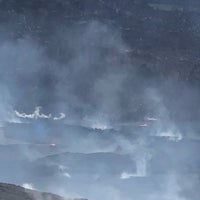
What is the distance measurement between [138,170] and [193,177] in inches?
100

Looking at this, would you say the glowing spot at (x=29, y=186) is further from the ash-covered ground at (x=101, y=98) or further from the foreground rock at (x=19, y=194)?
the foreground rock at (x=19, y=194)

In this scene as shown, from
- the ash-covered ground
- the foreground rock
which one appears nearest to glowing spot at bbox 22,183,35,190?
the ash-covered ground

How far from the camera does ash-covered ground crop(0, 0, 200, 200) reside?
1989cm

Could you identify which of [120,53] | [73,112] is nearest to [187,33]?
[120,53]

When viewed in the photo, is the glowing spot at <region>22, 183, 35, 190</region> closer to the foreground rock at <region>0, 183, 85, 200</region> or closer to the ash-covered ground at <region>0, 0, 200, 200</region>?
the ash-covered ground at <region>0, 0, 200, 200</region>

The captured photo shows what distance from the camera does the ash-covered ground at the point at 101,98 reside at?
1989 centimetres

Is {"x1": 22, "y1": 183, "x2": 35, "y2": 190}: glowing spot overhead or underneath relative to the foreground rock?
overhead

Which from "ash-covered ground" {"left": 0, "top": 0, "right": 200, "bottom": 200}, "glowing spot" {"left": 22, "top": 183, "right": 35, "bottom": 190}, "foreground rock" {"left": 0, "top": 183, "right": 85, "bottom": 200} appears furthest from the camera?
"ash-covered ground" {"left": 0, "top": 0, "right": 200, "bottom": 200}

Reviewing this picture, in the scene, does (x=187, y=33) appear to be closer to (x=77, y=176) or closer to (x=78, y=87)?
(x=78, y=87)

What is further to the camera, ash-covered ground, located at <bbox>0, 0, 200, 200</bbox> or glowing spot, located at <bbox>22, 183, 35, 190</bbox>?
ash-covered ground, located at <bbox>0, 0, 200, 200</bbox>

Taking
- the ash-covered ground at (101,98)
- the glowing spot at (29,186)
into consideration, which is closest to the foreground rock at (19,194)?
the ash-covered ground at (101,98)

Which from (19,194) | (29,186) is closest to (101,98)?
(29,186)

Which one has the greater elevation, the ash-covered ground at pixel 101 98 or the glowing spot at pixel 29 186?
the ash-covered ground at pixel 101 98

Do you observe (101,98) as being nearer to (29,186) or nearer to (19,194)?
(29,186)
